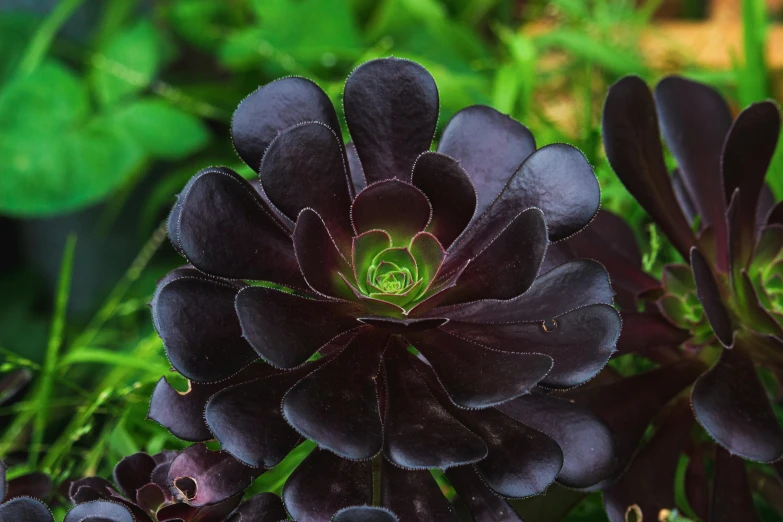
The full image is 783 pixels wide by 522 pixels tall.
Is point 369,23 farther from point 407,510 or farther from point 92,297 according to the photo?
point 407,510

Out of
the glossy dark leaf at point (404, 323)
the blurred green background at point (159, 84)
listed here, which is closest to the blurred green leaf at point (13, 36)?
the blurred green background at point (159, 84)

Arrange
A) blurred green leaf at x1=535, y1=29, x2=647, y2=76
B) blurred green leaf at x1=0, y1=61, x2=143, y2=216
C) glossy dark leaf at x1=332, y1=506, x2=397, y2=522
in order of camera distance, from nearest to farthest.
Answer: glossy dark leaf at x1=332, y1=506, x2=397, y2=522, blurred green leaf at x1=535, y1=29, x2=647, y2=76, blurred green leaf at x1=0, y1=61, x2=143, y2=216

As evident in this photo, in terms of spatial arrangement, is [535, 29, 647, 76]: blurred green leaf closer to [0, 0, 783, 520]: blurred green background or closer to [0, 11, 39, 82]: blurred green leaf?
[0, 0, 783, 520]: blurred green background

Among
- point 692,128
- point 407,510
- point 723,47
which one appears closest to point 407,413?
point 407,510

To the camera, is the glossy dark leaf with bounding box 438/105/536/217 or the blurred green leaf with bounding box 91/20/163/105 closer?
the glossy dark leaf with bounding box 438/105/536/217

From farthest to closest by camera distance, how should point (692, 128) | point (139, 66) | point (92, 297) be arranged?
1. point (92, 297)
2. point (139, 66)
3. point (692, 128)

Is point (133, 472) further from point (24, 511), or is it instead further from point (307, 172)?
point (307, 172)

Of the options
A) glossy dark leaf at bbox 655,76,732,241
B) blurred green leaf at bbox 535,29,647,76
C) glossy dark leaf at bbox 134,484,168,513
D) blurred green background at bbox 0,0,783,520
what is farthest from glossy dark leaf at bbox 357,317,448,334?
blurred green leaf at bbox 535,29,647,76
